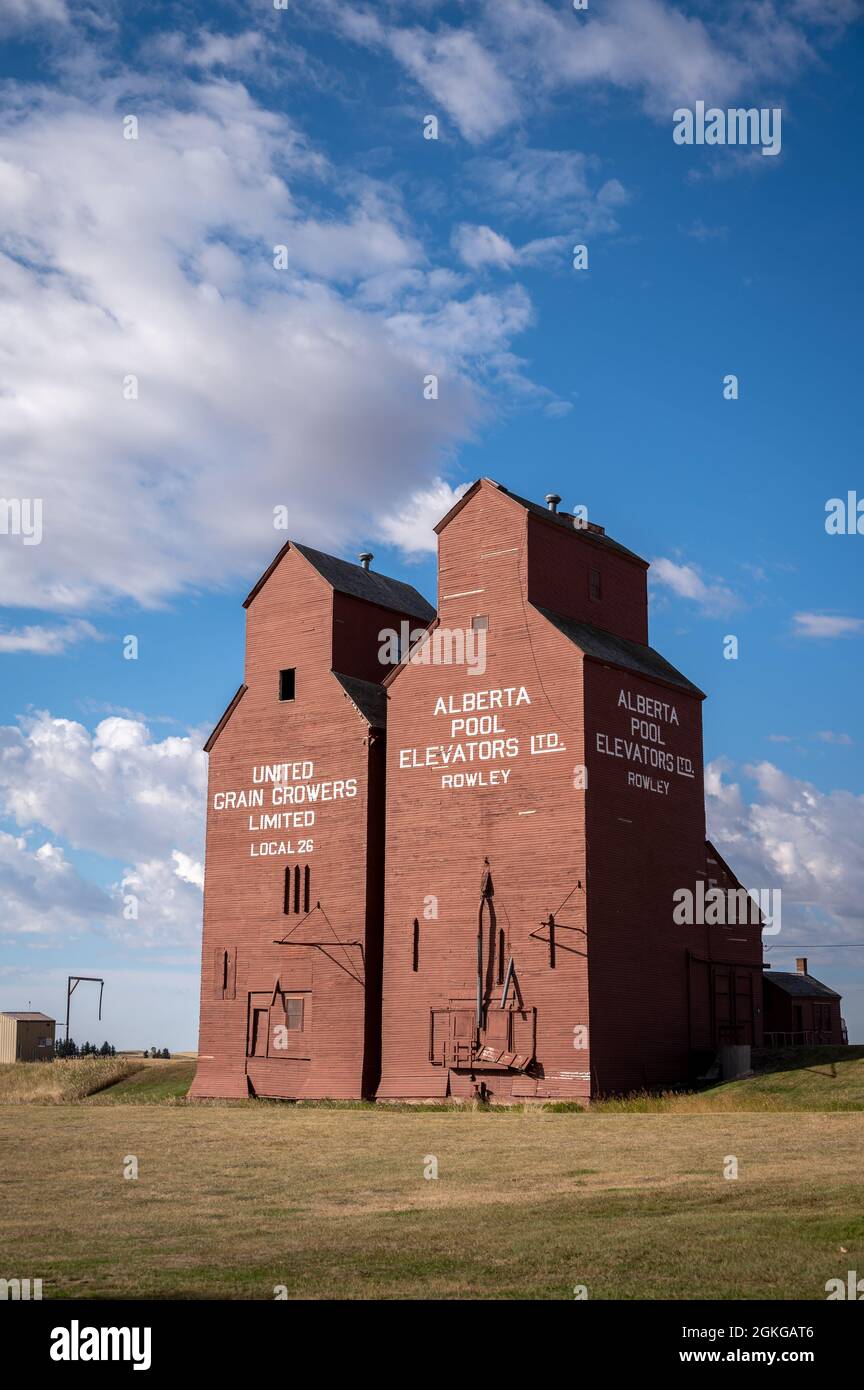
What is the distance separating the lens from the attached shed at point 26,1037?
73.0 m

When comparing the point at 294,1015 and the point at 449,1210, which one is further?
the point at 294,1015

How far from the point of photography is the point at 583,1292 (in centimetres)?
1066

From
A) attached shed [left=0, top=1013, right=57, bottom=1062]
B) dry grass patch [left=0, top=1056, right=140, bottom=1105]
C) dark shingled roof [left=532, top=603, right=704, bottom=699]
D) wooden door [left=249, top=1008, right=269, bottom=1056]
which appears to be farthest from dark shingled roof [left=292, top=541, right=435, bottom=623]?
attached shed [left=0, top=1013, right=57, bottom=1062]

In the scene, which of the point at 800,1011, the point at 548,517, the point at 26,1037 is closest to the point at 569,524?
the point at 548,517

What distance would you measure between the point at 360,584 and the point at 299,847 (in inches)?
392

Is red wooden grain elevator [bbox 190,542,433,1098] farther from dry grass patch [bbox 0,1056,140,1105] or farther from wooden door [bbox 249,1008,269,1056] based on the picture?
dry grass patch [bbox 0,1056,140,1105]

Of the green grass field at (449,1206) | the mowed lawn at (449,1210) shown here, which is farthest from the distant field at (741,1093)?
the mowed lawn at (449,1210)

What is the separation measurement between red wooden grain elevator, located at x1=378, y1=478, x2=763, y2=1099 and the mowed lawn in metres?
7.76

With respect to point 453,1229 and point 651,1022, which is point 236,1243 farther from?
point 651,1022

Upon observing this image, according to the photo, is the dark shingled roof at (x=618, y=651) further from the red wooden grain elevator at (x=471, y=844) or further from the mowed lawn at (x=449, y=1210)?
the mowed lawn at (x=449, y=1210)

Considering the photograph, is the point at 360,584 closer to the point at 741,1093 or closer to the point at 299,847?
the point at 299,847

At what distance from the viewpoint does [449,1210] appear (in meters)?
16.5
